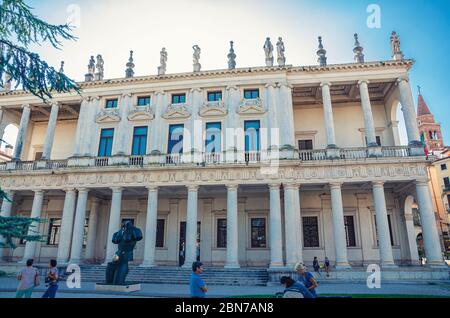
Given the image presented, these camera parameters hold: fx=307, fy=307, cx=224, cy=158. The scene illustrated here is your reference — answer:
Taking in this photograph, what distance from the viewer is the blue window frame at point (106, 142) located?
2658 cm

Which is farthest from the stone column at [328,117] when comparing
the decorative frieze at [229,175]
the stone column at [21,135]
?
the stone column at [21,135]

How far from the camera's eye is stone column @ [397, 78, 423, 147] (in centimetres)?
2280

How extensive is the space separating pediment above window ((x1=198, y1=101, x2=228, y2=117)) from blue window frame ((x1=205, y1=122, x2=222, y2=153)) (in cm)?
82

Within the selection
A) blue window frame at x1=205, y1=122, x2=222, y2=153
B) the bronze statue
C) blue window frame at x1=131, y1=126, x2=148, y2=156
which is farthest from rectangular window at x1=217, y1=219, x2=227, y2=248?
the bronze statue

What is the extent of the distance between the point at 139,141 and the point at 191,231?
9328mm

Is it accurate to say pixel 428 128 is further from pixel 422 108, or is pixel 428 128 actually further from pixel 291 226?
pixel 291 226

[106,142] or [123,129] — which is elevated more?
[123,129]

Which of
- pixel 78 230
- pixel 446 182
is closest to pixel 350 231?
pixel 78 230

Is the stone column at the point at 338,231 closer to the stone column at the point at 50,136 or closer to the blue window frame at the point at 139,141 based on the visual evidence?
the blue window frame at the point at 139,141

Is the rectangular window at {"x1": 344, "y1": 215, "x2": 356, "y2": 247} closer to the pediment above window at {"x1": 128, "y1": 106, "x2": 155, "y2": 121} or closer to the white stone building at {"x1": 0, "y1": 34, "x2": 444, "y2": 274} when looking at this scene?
the white stone building at {"x1": 0, "y1": 34, "x2": 444, "y2": 274}

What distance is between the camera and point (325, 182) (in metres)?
22.6

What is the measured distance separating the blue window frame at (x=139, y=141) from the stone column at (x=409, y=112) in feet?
68.5

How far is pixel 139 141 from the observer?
26422 millimetres

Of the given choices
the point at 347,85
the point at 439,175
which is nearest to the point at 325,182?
the point at 347,85
